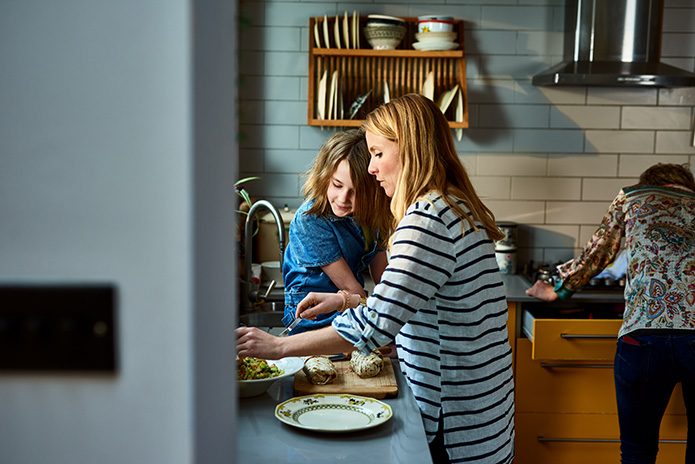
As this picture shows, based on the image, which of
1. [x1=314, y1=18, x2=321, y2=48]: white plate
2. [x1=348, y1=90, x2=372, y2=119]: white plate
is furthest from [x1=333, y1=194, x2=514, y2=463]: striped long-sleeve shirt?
[x1=314, y1=18, x2=321, y2=48]: white plate

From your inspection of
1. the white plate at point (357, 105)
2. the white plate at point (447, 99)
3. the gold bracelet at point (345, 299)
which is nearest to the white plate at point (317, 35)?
the white plate at point (357, 105)

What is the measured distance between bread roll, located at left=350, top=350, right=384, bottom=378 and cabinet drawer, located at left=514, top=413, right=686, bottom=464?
62.3 inches

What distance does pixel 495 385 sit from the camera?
1570mm

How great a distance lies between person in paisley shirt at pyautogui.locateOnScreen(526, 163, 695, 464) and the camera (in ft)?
8.38

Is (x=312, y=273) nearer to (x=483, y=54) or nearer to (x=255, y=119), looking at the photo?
(x=255, y=119)

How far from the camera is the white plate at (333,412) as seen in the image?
141 centimetres

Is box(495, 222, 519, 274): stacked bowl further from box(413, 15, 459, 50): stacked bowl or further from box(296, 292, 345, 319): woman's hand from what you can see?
box(296, 292, 345, 319): woman's hand

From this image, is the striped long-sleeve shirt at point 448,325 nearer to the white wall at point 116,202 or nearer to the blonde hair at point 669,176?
the white wall at point 116,202

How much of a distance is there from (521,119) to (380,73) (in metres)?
0.76

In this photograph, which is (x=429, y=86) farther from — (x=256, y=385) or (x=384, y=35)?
(x=256, y=385)

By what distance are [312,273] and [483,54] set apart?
1851 millimetres

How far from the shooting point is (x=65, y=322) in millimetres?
731

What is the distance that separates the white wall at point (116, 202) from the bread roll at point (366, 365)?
3.16 ft

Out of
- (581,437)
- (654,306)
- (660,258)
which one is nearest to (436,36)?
(660,258)
